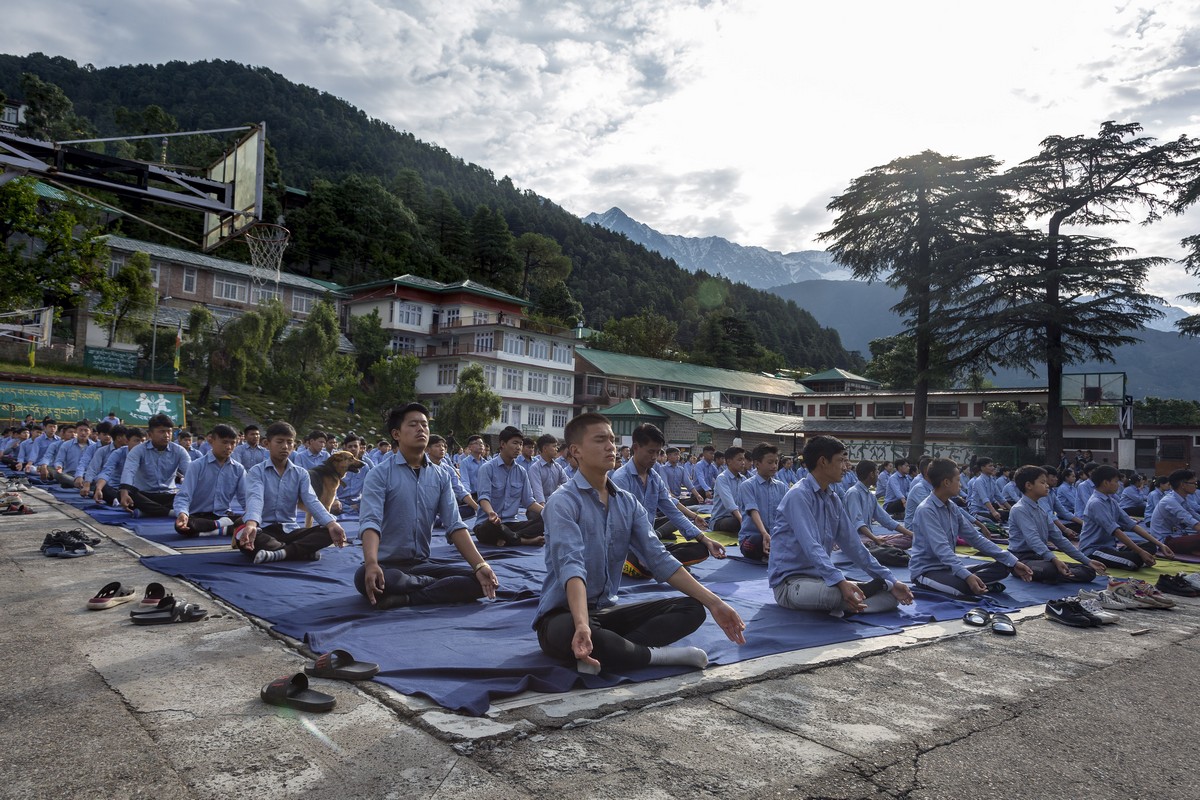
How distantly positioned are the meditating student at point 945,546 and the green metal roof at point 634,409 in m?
35.4

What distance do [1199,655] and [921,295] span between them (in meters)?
26.5

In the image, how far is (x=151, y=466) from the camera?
1005 cm

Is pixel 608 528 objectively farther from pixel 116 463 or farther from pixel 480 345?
pixel 480 345

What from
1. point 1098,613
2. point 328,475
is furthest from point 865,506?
point 328,475

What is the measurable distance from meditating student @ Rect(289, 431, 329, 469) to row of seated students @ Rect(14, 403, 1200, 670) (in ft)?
5.50

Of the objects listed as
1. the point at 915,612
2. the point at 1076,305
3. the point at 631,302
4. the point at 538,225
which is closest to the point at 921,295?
the point at 1076,305

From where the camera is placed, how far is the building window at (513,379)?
42659mm

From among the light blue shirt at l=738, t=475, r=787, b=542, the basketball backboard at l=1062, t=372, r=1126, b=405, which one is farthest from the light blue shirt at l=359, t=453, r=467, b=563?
the basketball backboard at l=1062, t=372, r=1126, b=405

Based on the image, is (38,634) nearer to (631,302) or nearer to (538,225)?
(631,302)

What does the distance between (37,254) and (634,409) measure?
29.0 metres

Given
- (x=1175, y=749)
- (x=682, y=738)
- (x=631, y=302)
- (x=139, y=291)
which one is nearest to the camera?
(x=682, y=738)

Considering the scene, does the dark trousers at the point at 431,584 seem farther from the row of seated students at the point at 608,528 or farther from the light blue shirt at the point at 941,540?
the light blue shirt at the point at 941,540

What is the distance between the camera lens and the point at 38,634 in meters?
4.24

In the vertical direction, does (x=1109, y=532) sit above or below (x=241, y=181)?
below
